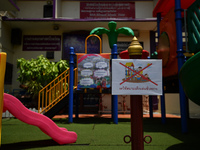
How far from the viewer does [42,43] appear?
1322cm

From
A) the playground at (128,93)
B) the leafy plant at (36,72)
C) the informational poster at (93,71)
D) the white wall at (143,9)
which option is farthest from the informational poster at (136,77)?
the white wall at (143,9)

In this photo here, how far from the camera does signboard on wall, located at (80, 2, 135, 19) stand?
13.2 metres

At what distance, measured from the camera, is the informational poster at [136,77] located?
2029 mm

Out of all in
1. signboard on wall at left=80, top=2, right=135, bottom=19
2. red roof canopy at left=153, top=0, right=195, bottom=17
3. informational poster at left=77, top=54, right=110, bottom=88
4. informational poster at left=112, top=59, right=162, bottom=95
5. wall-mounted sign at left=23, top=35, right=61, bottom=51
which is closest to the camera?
informational poster at left=112, top=59, right=162, bottom=95

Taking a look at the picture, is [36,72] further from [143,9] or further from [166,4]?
[143,9]

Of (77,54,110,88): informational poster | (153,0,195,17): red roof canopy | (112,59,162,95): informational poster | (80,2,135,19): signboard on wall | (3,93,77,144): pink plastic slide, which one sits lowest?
(3,93,77,144): pink plastic slide

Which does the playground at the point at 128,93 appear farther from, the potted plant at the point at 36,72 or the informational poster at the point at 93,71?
the potted plant at the point at 36,72

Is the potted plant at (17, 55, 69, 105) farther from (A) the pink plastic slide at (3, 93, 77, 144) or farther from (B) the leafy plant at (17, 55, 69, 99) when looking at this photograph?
(A) the pink plastic slide at (3, 93, 77, 144)

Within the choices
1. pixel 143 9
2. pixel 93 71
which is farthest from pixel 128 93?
pixel 143 9

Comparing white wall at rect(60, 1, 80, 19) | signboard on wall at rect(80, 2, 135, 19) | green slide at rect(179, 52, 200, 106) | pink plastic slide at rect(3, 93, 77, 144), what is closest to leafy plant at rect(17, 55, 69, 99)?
white wall at rect(60, 1, 80, 19)

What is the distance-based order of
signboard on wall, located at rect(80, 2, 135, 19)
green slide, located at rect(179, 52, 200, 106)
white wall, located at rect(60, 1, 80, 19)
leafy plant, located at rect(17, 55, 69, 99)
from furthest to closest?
white wall, located at rect(60, 1, 80, 19)
signboard on wall, located at rect(80, 2, 135, 19)
leafy plant, located at rect(17, 55, 69, 99)
green slide, located at rect(179, 52, 200, 106)

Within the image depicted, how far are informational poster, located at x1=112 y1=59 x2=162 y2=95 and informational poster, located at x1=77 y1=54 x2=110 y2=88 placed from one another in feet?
17.5

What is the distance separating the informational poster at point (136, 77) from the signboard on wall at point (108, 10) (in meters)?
11.9

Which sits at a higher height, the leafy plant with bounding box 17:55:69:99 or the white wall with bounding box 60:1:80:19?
the white wall with bounding box 60:1:80:19
